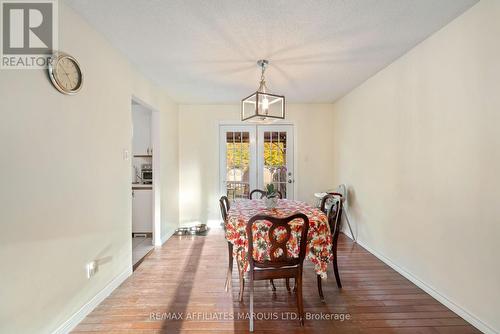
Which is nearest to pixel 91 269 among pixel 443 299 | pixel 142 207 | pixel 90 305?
pixel 90 305

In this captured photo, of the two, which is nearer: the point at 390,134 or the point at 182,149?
the point at 390,134

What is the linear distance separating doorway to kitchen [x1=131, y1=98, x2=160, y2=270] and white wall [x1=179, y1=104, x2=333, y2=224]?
68cm

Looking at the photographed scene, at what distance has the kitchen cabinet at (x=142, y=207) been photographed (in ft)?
14.2

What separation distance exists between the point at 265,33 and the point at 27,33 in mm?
1827

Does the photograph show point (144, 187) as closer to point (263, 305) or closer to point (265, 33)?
point (263, 305)

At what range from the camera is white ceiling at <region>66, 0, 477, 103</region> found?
1.94m

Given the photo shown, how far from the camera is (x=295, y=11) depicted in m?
1.99

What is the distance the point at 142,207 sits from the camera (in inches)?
171

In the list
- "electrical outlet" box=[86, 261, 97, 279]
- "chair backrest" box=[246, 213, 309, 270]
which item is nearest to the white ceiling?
"chair backrest" box=[246, 213, 309, 270]

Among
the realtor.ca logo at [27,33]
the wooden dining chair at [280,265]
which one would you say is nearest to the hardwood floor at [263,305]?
the wooden dining chair at [280,265]

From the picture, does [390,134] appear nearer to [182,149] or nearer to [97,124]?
[97,124]

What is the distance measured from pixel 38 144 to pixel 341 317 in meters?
2.66

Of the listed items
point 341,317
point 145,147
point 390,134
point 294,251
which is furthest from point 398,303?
point 145,147

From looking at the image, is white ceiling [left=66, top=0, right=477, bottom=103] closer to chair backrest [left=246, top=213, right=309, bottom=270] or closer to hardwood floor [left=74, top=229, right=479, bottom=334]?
chair backrest [left=246, top=213, right=309, bottom=270]
